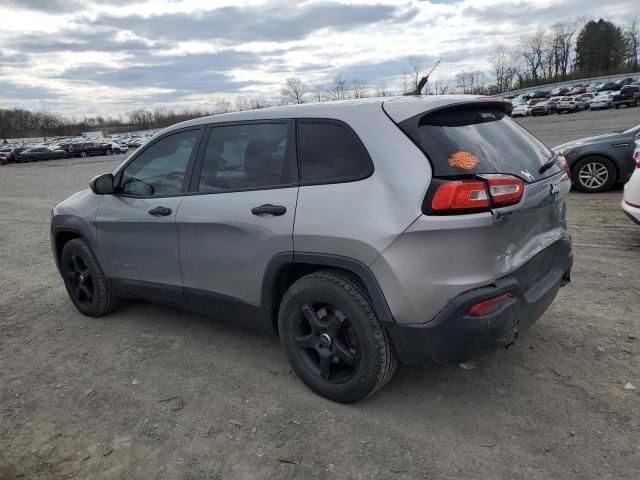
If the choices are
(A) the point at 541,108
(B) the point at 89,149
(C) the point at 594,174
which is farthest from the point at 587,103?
(B) the point at 89,149

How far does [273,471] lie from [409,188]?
5.21 feet

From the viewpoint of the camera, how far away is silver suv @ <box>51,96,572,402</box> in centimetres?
255

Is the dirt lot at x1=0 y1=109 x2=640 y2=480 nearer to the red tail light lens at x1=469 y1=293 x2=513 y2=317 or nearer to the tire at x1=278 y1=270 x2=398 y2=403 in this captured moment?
the tire at x1=278 y1=270 x2=398 y2=403

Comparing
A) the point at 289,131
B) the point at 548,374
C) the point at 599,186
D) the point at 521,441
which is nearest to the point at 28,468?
the point at 289,131

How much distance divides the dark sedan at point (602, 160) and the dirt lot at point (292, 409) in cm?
530

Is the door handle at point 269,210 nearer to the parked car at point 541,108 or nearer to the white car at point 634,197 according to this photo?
the white car at point 634,197

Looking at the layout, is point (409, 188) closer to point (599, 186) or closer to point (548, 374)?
point (548, 374)

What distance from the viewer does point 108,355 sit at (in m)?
4.00

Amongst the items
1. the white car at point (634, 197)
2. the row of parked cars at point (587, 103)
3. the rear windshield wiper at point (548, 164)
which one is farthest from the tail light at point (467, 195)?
the row of parked cars at point (587, 103)

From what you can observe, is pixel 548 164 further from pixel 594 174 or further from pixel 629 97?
pixel 629 97

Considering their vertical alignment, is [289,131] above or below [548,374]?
above

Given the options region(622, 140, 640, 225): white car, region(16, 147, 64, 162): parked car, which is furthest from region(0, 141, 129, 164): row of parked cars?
region(622, 140, 640, 225): white car

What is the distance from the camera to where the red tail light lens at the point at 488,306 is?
2543 millimetres

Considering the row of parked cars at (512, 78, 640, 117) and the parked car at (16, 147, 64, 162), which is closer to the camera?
the row of parked cars at (512, 78, 640, 117)
